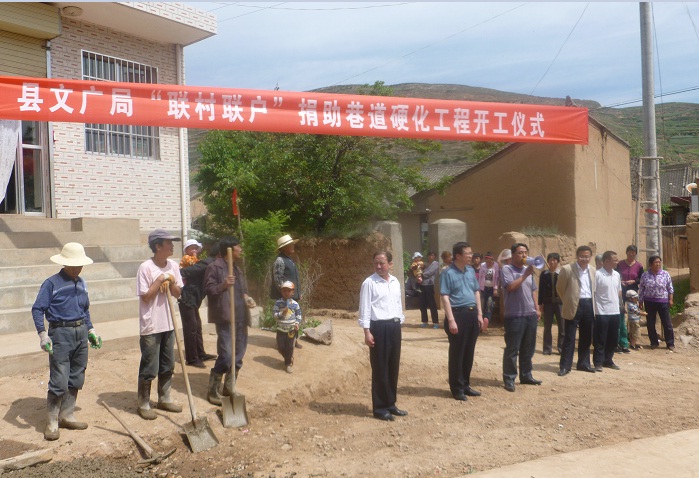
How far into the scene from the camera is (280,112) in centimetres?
920

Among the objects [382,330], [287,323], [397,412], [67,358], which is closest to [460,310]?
[382,330]

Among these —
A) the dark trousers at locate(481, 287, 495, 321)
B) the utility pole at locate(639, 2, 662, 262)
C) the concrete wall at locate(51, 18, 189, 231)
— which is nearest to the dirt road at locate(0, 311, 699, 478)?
the dark trousers at locate(481, 287, 495, 321)

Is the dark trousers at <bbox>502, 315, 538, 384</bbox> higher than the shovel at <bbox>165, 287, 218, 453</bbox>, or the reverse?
the dark trousers at <bbox>502, 315, 538, 384</bbox>

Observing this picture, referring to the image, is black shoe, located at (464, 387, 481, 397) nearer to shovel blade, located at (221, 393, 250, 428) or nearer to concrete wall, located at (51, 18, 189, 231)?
shovel blade, located at (221, 393, 250, 428)

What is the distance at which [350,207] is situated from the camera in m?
15.0

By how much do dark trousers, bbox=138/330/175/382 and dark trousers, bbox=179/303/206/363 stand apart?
121 cm

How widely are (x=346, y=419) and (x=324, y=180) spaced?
8917 millimetres

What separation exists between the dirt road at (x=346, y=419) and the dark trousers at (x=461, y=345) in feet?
0.75

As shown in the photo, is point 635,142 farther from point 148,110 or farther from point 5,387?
point 5,387

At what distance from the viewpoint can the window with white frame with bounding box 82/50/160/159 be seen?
12297 mm

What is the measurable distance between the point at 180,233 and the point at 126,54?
3636mm

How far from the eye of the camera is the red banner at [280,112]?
8.24 metres

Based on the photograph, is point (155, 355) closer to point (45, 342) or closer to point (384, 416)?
point (45, 342)

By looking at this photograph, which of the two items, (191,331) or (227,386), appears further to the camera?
(191,331)
